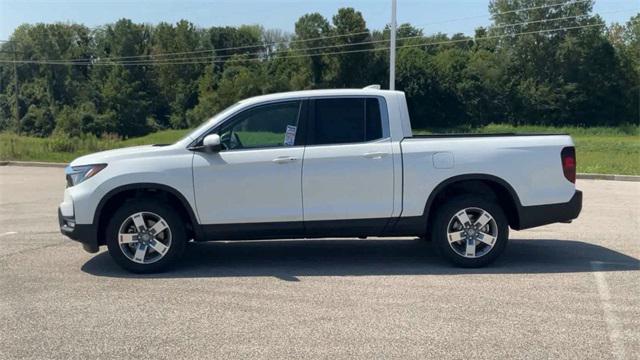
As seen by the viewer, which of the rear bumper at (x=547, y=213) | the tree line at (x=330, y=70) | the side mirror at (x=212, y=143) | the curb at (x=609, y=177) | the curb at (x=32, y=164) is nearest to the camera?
the side mirror at (x=212, y=143)

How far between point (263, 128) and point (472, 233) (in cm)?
251

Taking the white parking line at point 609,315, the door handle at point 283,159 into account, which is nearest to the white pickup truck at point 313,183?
the door handle at point 283,159

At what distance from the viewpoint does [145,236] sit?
6.54m

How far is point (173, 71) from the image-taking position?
90.1 meters

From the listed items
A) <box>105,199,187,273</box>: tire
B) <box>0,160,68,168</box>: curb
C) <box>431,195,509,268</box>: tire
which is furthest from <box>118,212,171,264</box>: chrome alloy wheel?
<box>0,160,68,168</box>: curb

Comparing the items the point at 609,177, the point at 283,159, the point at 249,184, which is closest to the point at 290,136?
the point at 283,159

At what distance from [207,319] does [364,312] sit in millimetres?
1308

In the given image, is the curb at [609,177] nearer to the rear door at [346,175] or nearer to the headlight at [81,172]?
the rear door at [346,175]

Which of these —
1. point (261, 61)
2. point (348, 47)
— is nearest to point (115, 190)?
point (348, 47)

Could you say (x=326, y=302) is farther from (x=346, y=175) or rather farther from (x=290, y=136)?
(x=290, y=136)

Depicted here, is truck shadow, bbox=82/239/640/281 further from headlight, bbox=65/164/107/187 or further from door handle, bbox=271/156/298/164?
door handle, bbox=271/156/298/164

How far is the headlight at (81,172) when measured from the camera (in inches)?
255

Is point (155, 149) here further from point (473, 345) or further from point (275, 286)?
point (473, 345)

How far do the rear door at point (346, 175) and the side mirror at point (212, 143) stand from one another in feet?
2.99
